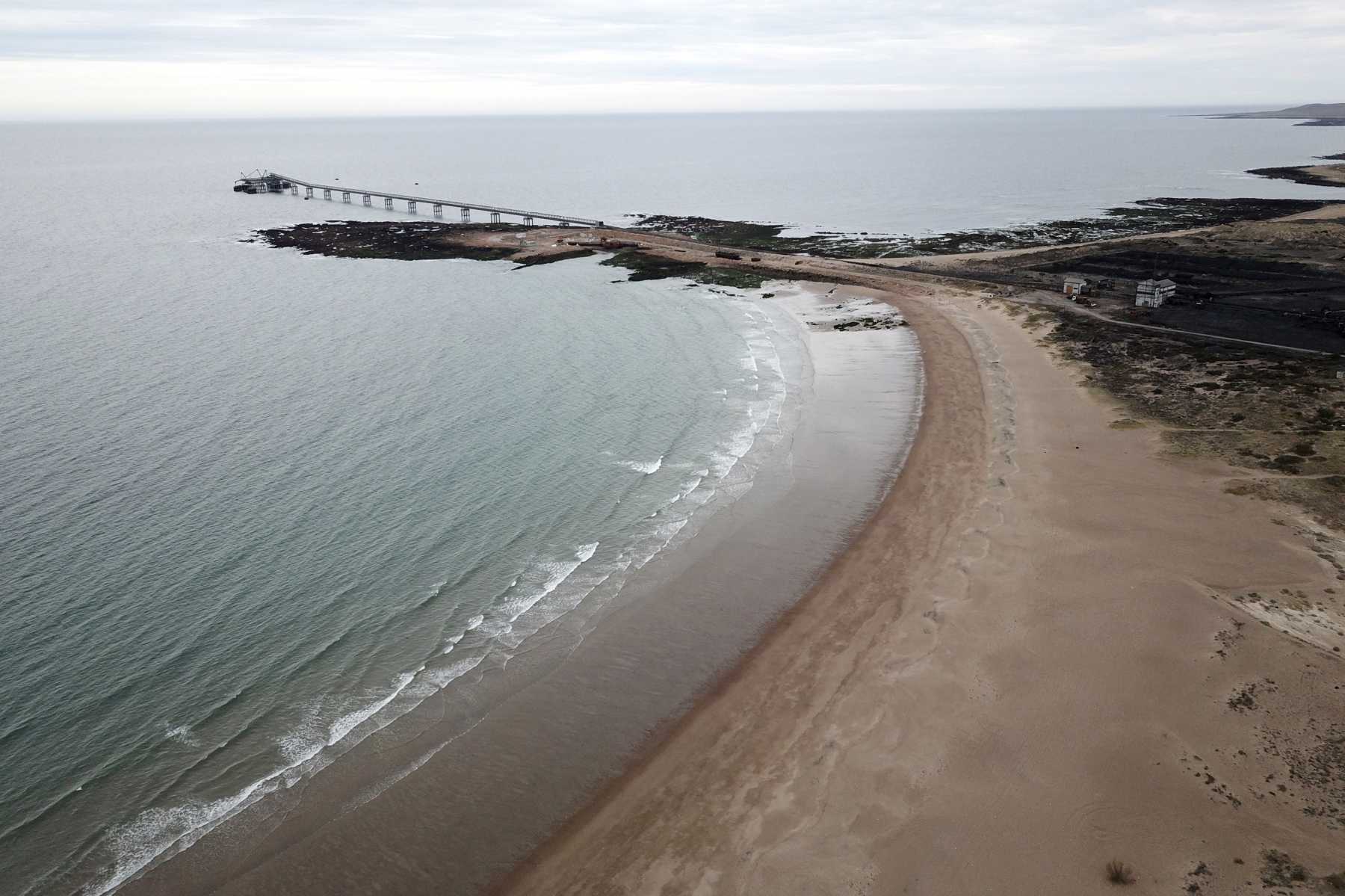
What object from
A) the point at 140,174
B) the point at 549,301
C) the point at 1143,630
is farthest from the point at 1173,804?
the point at 140,174

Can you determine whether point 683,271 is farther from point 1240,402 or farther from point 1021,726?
point 1021,726

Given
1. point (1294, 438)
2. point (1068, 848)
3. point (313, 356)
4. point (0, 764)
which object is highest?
point (313, 356)

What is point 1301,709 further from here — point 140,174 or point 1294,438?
point 140,174

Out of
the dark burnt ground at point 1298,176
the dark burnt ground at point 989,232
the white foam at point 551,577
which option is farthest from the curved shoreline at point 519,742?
the dark burnt ground at point 1298,176

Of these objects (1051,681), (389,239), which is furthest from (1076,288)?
(389,239)

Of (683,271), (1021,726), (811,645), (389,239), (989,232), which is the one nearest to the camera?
(1021,726)

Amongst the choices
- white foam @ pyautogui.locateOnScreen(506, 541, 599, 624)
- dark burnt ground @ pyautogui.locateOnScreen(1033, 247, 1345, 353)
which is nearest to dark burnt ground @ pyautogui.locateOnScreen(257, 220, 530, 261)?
dark burnt ground @ pyautogui.locateOnScreen(1033, 247, 1345, 353)
